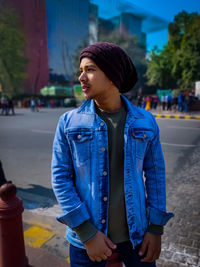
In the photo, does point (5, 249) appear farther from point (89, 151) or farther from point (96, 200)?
point (89, 151)

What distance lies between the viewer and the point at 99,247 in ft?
3.53

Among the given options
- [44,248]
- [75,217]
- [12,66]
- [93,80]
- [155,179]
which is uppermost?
[12,66]

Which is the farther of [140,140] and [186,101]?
[186,101]

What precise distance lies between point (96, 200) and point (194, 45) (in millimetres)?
25173

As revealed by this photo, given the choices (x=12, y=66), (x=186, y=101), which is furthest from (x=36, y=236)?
(x=12, y=66)

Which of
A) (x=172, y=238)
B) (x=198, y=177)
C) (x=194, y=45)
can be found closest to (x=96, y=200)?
(x=172, y=238)

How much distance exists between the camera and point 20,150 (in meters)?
6.36

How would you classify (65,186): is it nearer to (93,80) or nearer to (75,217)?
(75,217)

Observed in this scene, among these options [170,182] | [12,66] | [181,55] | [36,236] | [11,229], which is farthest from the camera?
[12,66]

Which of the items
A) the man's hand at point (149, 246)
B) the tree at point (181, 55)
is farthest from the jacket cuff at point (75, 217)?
the tree at point (181, 55)

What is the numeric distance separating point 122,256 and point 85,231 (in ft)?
1.10

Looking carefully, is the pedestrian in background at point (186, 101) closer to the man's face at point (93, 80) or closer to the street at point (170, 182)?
the street at point (170, 182)

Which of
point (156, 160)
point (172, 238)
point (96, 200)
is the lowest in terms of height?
point (172, 238)

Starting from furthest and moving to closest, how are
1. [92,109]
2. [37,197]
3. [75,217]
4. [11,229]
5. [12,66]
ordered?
[12,66] < [37,197] < [11,229] < [92,109] < [75,217]
